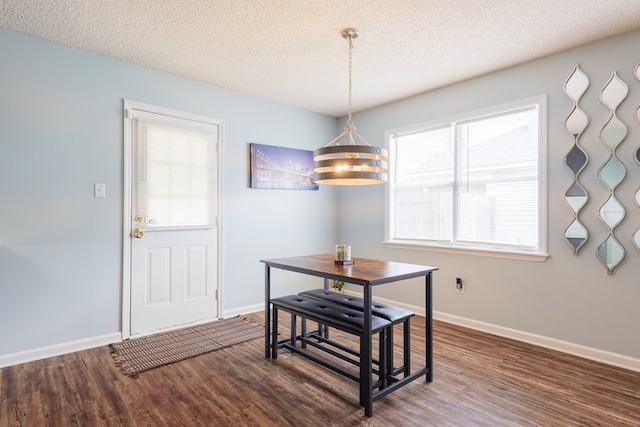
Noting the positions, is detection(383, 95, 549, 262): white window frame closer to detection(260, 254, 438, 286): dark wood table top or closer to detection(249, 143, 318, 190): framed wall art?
detection(249, 143, 318, 190): framed wall art

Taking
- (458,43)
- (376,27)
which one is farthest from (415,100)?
(376,27)

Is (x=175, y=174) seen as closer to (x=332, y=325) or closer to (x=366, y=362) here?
(x=332, y=325)

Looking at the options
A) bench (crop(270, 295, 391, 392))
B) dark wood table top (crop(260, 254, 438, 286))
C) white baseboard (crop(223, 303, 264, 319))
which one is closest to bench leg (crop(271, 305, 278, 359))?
bench (crop(270, 295, 391, 392))

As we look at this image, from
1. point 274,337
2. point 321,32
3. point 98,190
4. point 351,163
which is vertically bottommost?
point 274,337

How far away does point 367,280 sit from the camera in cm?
209

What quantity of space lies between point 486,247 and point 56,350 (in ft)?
12.9

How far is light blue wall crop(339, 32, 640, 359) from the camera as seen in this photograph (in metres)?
2.69

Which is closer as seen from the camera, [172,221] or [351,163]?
[351,163]

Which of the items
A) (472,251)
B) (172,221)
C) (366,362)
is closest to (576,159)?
(472,251)

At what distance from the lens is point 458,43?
9.44 ft

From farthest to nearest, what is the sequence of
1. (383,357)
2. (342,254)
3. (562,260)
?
(562,260) < (342,254) < (383,357)

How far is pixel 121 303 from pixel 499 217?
12.0ft

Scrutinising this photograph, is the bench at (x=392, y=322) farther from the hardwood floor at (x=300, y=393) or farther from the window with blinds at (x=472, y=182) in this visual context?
the window with blinds at (x=472, y=182)

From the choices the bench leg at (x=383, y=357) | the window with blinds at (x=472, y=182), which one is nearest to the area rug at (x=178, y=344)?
the bench leg at (x=383, y=357)
